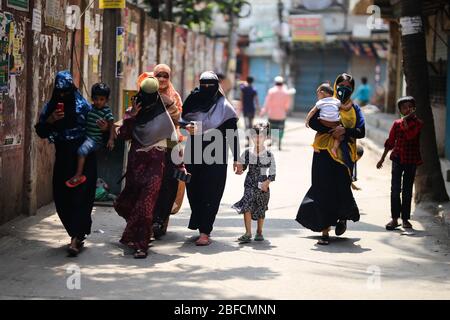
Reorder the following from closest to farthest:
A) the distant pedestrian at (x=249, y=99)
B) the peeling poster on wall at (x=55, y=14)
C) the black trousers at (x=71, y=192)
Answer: the black trousers at (x=71, y=192) < the peeling poster on wall at (x=55, y=14) < the distant pedestrian at (x=249, y=99)

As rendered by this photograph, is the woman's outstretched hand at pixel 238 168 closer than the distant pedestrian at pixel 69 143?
No

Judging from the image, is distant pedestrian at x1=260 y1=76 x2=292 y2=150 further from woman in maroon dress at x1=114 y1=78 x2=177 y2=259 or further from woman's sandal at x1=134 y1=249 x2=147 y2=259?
woman's sandal at x1=134 y1=249 x2=147 y2=259

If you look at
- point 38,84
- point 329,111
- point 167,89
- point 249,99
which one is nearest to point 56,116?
point 167,89

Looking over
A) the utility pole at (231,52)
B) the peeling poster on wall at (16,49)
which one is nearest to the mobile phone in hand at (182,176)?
the peeling poster on wall at (16,49)

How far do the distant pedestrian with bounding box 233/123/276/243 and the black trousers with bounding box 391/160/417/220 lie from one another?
1712 mm

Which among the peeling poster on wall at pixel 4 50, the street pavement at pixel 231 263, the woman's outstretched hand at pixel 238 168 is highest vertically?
the peeling poster on wall at pixel 4 50

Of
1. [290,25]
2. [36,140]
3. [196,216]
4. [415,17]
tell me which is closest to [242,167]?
[196,216]

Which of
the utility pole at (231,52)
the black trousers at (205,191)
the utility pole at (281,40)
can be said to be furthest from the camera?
the utility pole at (281,40)

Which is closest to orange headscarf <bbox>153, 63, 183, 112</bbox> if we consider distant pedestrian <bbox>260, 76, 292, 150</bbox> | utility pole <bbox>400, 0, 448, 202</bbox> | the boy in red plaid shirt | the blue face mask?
the blue face mask

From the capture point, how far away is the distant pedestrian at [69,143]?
7766 millimetres

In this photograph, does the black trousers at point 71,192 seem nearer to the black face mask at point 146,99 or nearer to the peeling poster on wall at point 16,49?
the black face mask at point 146,99

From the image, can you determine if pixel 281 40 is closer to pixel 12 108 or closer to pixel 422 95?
pixel 422 95

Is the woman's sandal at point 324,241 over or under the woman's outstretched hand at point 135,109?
under
